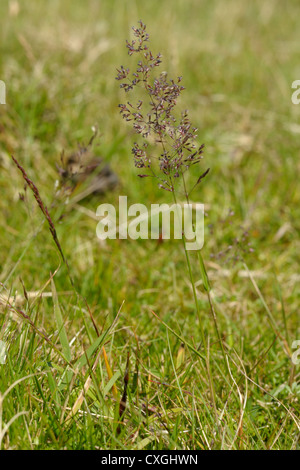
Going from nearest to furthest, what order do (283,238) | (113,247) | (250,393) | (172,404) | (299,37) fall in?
(172,404)
(250,393)
(113,247)
(283,238)
(299,37)

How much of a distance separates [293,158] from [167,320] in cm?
198

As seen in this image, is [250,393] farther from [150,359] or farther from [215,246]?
[215,246]

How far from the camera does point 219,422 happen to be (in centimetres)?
153

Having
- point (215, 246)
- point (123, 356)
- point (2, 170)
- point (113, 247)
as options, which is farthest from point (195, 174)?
point (123, 356)

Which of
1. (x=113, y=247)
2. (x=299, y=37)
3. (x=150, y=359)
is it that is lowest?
(x=150, y=359)

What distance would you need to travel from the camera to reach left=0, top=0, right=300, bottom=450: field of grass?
1511mm

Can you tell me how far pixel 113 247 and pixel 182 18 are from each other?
12.8 ft

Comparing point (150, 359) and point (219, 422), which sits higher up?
point (150, 359)

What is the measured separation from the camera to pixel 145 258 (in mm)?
2820

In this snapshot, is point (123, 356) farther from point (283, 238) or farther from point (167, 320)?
point (283, 238)

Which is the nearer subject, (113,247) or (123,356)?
(123,356)

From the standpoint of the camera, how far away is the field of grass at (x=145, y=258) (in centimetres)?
151
